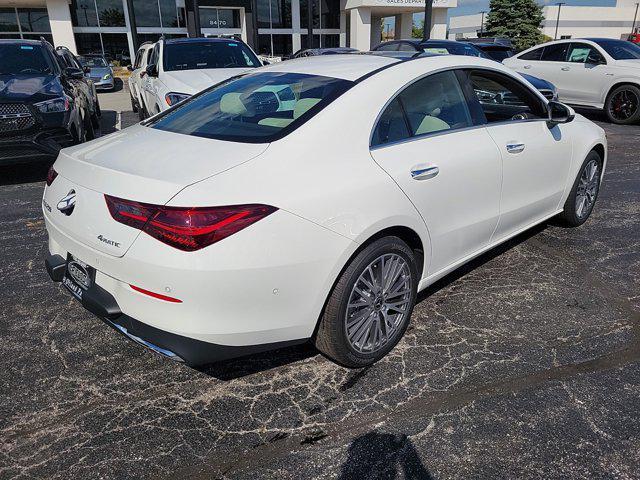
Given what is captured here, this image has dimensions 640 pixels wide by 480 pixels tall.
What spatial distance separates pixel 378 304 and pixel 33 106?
550 cm

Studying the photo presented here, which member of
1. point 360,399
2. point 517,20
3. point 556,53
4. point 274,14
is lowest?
point 360,399

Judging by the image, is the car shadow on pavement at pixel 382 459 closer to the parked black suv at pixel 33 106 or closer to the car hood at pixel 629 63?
the parked black suv at pixel 33 106

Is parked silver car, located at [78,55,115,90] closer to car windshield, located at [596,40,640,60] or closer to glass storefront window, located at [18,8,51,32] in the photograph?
glass storefront window, located at [18,8,51,32]

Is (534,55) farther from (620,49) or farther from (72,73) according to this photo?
(72,73)

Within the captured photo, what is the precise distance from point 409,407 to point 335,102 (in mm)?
1605

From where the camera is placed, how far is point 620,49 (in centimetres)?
1107

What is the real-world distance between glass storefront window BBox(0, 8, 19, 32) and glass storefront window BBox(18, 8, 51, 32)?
353 mm

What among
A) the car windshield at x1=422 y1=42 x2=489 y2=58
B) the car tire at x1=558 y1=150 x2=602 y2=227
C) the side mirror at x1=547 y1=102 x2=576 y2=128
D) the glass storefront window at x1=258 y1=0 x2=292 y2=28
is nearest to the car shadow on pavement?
the side mirror at x1=547 y1=102 x2=576 y2=128

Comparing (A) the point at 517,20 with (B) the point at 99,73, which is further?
(A) the point at 517,20

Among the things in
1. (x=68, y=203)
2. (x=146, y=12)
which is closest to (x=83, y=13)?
(x=146, y=12)

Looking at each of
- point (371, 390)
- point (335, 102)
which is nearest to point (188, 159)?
point (335, 102)

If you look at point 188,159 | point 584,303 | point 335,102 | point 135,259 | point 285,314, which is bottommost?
point 584,303

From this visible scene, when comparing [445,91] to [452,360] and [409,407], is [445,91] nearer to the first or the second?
[452,360]

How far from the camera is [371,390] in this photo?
8.82 ft
